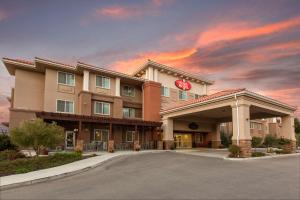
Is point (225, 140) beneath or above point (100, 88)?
beneath

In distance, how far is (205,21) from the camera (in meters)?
20.3

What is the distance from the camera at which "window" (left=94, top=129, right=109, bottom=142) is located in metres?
29.8

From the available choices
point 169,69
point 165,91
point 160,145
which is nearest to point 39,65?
point 160,145

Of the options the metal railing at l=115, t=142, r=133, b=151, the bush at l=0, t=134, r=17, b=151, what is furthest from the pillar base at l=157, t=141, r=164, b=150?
the bush at l=0, t=134, r=17, b=151

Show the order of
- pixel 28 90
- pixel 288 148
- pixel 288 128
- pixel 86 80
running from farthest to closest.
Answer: pixel 86 80 → pixel 28 90 → pixel 288 128 → pixel 288 148

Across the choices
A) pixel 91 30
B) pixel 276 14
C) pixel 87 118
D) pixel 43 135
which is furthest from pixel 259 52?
pixel 43 135

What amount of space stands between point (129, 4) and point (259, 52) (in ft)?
39.6

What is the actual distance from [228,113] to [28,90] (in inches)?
898

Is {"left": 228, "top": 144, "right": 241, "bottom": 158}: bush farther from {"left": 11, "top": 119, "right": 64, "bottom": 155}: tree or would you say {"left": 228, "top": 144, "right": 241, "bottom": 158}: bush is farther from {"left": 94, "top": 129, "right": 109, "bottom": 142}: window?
{"left": 94, "top": 129, "right": 109, "bottom": 142}: window

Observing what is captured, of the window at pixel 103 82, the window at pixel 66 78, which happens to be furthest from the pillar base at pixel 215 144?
the window at pixel 66 78

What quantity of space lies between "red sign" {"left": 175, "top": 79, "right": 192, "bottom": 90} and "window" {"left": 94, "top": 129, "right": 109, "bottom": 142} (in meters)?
13.2

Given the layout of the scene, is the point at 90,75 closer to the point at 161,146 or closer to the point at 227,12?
the point at 161,146

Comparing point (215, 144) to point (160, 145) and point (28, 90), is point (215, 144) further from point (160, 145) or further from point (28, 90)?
point (28, 90)

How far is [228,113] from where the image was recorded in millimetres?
30719
